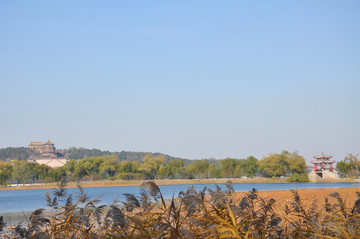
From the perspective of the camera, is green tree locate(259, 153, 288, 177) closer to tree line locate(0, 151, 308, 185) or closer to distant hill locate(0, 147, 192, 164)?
tree line locate(0, 151, 308, 185)

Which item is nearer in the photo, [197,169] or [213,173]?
[213,173]

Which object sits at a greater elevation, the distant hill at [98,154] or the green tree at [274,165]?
the distant hill at [98,154]

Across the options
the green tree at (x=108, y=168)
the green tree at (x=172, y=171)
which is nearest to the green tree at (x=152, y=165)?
the green tree at (x=172, y=171)

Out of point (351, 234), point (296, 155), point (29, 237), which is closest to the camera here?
point (351, 234)

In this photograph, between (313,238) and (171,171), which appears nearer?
(313,238)

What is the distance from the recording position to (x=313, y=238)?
259 cm

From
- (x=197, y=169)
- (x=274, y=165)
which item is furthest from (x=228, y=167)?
(x=274, y=165)

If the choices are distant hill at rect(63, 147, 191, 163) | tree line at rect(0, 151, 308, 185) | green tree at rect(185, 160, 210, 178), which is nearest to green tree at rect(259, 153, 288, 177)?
tree line at rect(0, 151, 308, 185)

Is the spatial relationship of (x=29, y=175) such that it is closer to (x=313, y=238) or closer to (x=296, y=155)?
(x=296, y=155)

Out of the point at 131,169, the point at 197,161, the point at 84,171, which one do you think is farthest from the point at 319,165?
the point at 84,171

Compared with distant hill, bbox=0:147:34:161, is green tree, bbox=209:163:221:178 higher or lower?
lower

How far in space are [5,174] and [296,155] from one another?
44.4 m

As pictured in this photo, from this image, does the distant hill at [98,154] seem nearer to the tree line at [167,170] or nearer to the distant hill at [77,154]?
the distant hill at [77,154]

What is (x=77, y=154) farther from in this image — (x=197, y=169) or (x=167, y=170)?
(x=197, y=169)
